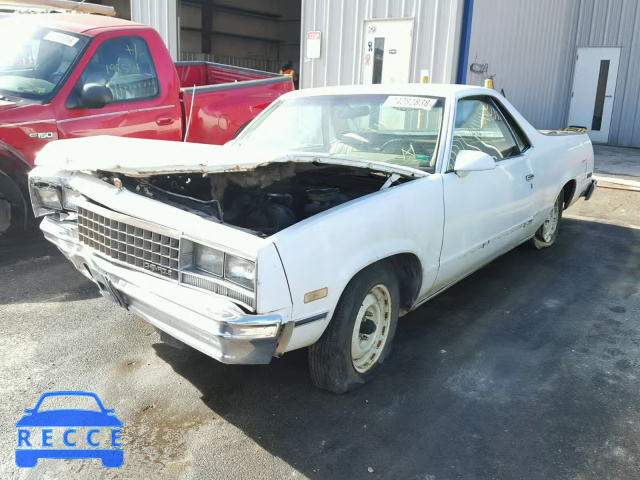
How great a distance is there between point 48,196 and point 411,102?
7.98ft

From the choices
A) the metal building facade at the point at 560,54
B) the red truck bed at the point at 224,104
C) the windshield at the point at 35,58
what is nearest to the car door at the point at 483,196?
the red truck bed at the point at 224,104

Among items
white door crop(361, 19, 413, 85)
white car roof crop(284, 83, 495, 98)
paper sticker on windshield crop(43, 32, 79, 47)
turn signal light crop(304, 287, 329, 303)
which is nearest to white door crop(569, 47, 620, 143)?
white door crop(361, 19, 413, 85)

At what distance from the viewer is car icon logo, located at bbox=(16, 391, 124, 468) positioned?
2.60 meters

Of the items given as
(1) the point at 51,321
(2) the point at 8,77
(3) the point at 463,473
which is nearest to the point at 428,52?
(2) the point at 8,77

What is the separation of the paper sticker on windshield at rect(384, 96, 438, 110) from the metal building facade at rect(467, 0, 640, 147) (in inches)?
334

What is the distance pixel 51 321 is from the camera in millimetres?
3959

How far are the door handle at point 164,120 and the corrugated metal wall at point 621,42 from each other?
41.3 feet

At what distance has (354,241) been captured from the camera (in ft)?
9.24

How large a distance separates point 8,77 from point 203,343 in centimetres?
Answer: 402

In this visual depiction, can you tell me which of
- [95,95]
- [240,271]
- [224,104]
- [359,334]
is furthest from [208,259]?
[224,104]

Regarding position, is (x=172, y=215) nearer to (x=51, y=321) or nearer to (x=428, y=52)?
(x=51, y=321)

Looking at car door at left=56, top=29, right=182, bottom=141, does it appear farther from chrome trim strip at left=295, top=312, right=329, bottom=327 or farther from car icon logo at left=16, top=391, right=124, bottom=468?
chrome trim strip at left=295, top=312, right=329, bottom=327

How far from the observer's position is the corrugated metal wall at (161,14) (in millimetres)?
12812

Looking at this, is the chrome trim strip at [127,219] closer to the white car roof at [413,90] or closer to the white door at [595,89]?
the white car roof at [413,90]
